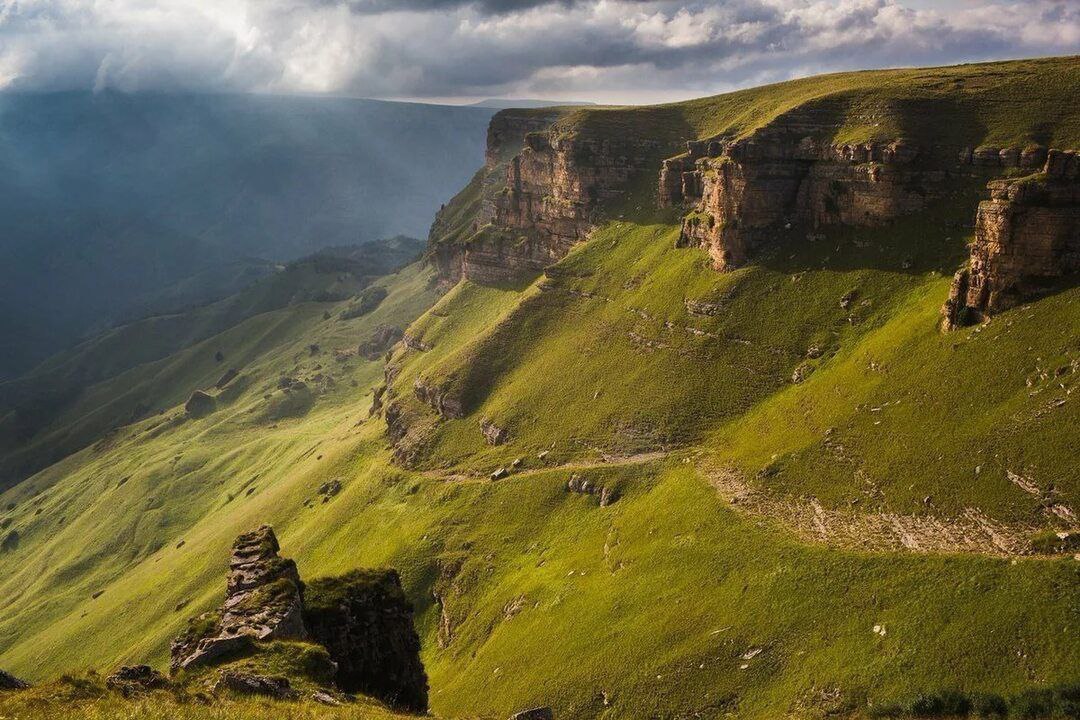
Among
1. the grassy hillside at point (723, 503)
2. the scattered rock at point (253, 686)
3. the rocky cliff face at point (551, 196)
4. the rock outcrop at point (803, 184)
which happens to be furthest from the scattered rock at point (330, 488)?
the scattered rock at point (253, 686)

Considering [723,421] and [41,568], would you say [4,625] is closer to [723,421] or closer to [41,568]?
[41,568]

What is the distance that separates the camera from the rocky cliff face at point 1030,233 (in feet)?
222

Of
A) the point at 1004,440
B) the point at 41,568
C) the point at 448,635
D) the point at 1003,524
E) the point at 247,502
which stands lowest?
the point at 41,568

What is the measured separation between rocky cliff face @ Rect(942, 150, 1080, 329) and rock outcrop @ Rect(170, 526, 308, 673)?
6631 centimetres

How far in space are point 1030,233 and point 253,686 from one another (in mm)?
72966

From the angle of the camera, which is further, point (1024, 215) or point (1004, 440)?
point (1024, 215)

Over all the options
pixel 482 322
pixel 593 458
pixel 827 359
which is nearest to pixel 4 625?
pixel 482 322

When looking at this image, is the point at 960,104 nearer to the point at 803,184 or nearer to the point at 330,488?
the point at 803,184

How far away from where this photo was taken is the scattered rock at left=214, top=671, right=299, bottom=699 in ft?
104

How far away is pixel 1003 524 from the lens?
53.8 m

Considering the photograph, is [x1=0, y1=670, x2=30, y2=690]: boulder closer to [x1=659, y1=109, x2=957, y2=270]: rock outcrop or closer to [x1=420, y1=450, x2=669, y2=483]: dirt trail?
[x1=420, y1=450, x2=669, y2=483]: dirt trail

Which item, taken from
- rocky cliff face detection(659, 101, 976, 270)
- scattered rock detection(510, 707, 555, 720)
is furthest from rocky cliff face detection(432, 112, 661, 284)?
scattered rock detection(510, 707, 555, 720)

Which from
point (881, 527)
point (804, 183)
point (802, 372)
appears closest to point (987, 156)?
point (804, 183)

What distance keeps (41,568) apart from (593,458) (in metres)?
166
